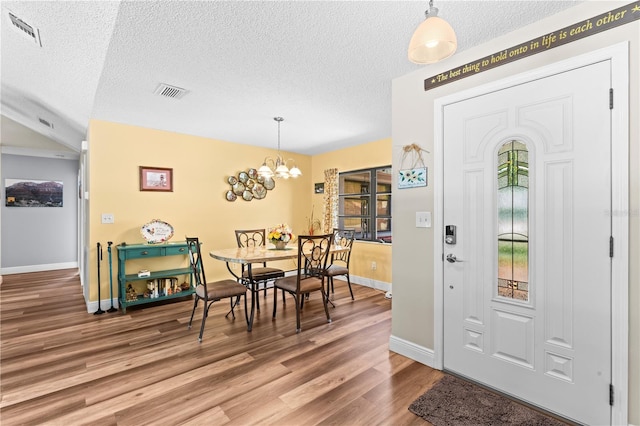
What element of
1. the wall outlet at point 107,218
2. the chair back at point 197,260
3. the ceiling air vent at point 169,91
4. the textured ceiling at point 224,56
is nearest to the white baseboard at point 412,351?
the chair back at point 197,260

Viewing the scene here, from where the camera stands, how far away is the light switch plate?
245 centimetres

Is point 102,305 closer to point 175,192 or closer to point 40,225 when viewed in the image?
point 175,192

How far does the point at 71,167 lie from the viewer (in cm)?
674

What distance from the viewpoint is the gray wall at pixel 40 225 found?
6.08m

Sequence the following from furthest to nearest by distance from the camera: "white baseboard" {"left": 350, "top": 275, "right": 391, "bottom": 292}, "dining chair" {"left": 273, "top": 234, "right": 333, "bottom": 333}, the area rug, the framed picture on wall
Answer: "white baseboard" {"left": 350, "top": 275, "right": 391, "bottom": 292}
the framed picture on wall
"dining chair" {"left": 273, "top": 234, "right": 333, "bottom": 333}
the area rug

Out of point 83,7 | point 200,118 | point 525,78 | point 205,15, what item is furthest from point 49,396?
point 525,78

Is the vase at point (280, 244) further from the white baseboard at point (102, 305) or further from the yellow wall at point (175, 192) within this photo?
the white baseboard at point (102, 305)

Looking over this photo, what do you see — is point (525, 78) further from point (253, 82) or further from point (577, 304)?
point (253, 82)

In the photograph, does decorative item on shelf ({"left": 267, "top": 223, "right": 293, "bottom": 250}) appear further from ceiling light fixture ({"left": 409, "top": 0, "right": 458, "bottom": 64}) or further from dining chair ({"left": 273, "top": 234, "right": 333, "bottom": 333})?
ceiling light fixture ({"left": 409, "top": 0, "right": 458, "bottom": 64})

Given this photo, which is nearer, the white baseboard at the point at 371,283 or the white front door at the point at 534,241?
the white front door at the point at 534,241

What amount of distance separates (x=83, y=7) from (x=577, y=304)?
3580 millimetres

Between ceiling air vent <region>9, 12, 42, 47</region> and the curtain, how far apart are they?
424 cm

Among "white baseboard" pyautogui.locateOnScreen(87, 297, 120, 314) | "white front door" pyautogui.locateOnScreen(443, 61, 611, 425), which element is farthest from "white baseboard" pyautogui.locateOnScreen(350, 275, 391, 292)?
"white baseboard" pyautogui.locateOnScreen(87, 297, 120, 314)

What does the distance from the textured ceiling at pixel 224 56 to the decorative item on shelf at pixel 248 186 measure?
1.30m
